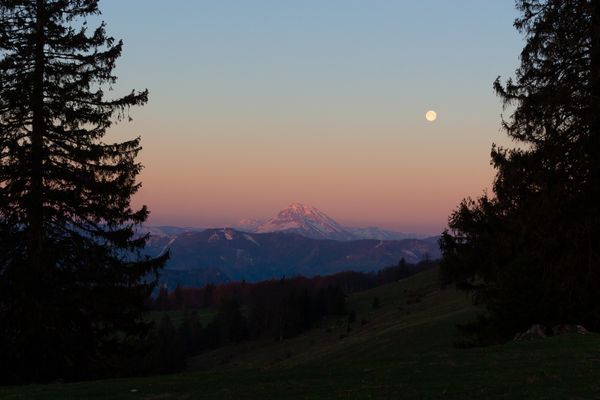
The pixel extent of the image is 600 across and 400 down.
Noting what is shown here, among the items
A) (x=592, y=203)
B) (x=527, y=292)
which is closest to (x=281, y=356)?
(x=527, y=292)

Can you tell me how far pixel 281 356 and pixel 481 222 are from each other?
223 feet

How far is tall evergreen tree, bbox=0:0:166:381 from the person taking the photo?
21781mm

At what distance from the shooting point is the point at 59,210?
2286 cm

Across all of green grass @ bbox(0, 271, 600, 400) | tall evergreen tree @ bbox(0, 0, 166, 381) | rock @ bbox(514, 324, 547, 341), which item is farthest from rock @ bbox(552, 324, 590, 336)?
tall evergreen tree @ bbox(0, 0, 166, 381)

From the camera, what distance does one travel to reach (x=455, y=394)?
13484 mm

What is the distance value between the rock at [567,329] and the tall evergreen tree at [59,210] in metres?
18.4

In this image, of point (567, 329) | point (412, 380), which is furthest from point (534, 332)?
point (412, 380)

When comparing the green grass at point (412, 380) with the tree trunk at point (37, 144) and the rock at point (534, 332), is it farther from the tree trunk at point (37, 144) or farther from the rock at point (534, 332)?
the tree trunk at point (37, 144)

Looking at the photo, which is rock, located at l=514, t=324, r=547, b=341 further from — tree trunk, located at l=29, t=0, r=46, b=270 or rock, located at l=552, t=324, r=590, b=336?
tree trunk, located at l=29, t=0, r=46, b=270

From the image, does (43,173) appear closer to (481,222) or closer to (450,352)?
(450,352)

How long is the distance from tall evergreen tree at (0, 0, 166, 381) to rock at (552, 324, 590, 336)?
18.4m

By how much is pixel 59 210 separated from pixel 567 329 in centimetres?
2249

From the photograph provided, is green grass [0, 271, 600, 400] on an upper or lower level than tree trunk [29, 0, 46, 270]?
lower

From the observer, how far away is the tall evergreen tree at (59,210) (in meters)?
21.8
